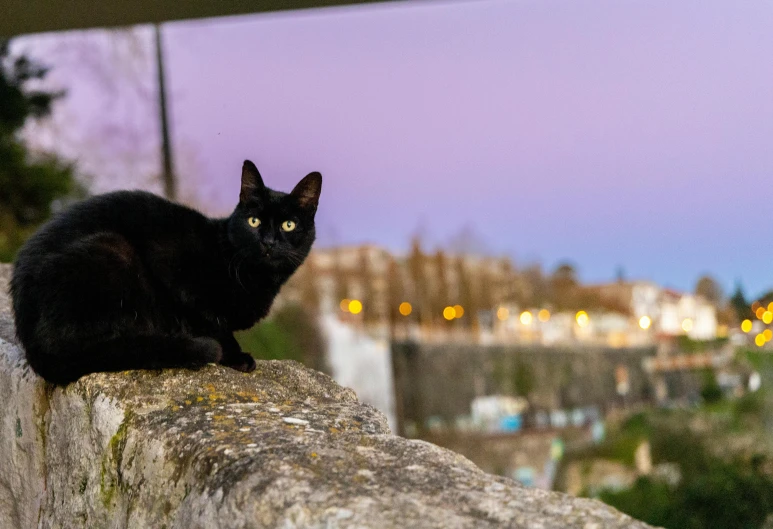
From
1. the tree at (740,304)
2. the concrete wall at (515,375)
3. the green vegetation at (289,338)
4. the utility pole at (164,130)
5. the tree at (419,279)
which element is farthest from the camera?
the tree at (419,279)

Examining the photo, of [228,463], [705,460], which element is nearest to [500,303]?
[705,460]

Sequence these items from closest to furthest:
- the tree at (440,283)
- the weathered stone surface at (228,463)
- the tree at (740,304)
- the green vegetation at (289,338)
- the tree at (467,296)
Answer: the weathered stone surface at (228,463) → the green vegetation at (289,338) → the tree at (740,304) → the tree at (467,296) → the tree at (440,283)

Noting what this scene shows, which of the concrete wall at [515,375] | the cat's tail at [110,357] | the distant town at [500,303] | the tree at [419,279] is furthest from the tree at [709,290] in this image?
the cat's tail at [110,357]

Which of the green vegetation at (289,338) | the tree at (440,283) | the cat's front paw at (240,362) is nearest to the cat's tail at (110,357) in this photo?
the cat's front paw at (240,362)

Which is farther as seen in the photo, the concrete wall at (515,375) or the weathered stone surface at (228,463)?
the concrete wall at (515,375)

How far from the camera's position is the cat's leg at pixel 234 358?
2.29 m

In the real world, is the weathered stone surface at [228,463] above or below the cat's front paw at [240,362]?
below

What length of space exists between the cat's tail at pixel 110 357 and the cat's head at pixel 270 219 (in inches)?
17.6

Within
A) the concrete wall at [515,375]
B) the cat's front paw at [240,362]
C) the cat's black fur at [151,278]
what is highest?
the cat's black fur at [151,278]

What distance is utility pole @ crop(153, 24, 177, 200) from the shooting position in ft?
32.7

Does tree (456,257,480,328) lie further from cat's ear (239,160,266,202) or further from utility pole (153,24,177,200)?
cat's ear (239,160,266,202)

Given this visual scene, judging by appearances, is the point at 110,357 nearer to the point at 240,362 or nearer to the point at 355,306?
the point at 240,362

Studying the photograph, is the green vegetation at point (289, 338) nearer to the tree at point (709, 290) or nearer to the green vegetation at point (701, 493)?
the green vegetation at point (701, 493)

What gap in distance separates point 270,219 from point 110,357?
68 centimetres
